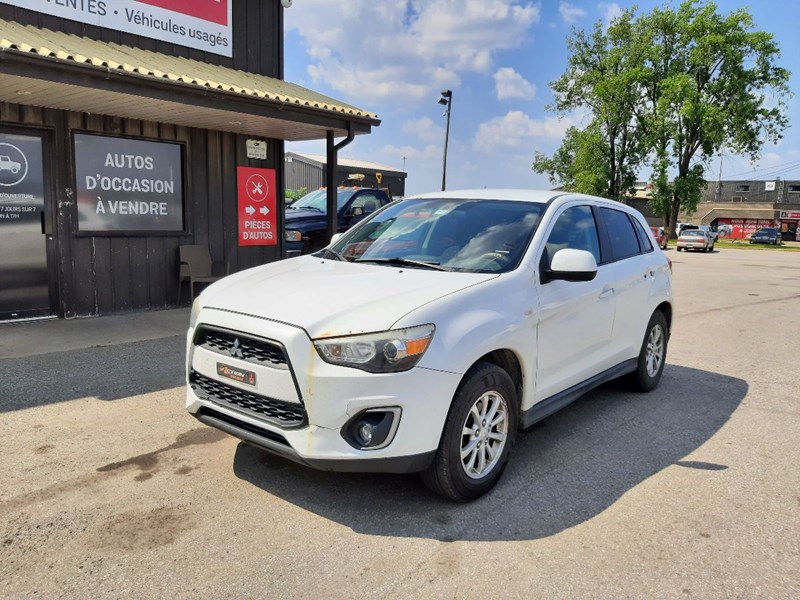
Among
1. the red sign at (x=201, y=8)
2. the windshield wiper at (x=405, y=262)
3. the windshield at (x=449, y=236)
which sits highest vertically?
the red sign at (x=201, y=8)

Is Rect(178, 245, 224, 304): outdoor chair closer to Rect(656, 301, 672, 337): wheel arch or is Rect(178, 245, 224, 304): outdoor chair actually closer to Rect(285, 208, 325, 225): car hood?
Rect(285, 208, 325, 225): car hood

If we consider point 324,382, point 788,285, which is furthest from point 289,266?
point 788,285

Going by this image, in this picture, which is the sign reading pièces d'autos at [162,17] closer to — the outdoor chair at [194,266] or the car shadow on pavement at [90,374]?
the outdoor chair at [194,266]

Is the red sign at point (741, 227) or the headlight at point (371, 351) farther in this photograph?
the red sign at point (741, 227)

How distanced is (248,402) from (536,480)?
5.87 ft

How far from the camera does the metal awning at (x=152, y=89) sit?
6.23 metres

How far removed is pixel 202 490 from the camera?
3.52m

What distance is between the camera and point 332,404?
9.71ft

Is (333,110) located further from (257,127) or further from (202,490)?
(202,490)

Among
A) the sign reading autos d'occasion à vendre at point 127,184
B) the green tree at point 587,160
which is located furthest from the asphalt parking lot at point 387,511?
the green tree at point 587,160

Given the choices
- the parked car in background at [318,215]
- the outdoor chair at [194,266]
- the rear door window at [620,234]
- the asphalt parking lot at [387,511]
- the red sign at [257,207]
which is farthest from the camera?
the parked car in background at [318,215]

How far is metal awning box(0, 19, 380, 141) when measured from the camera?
20.4ft

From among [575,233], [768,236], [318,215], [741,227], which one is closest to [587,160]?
[768,236]

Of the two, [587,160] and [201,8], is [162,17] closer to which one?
[201,8]
